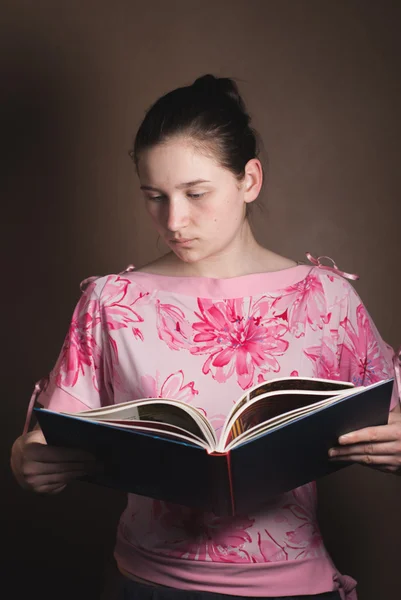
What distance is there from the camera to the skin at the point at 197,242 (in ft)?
3.50

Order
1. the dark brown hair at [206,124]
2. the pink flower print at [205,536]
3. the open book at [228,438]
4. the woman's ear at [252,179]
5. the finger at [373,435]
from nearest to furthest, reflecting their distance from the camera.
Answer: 1. the open book at [228,438]
2. the finger at [373,435]
3. the pink flower print at [205,536]
4. the dark brown hair at [206,124]
5. the woman's ear at [252,179]

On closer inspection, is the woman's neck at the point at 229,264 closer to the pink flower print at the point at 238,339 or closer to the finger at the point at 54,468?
the pink flower print at the point at 238,339

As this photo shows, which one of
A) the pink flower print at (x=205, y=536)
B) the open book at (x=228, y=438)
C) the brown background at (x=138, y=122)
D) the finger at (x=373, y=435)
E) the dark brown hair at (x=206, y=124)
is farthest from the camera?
the brown background at (x=138, y=122)

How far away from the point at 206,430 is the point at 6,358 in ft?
3.51

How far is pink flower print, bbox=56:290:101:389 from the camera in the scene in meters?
1.27

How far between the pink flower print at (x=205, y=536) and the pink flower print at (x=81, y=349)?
275mm

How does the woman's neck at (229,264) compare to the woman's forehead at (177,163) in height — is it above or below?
below

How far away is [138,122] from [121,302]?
28.1 inches

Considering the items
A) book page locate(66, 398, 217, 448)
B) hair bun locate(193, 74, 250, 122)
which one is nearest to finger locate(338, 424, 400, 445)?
book page locate(66, 398, 217, 448)

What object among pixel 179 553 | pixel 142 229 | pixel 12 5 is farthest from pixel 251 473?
pixel 12 5

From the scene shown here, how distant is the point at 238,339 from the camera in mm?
1292

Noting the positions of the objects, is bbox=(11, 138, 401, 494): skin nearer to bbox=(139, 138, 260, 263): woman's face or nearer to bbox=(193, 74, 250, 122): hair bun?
bbox=(139, 138, 260, 263): woman's face

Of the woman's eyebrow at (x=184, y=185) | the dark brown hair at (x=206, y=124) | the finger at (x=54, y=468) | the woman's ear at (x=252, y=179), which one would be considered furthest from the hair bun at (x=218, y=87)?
the finger at (x=54, y=468)

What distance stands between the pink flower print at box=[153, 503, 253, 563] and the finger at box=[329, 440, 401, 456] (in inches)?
9.6
